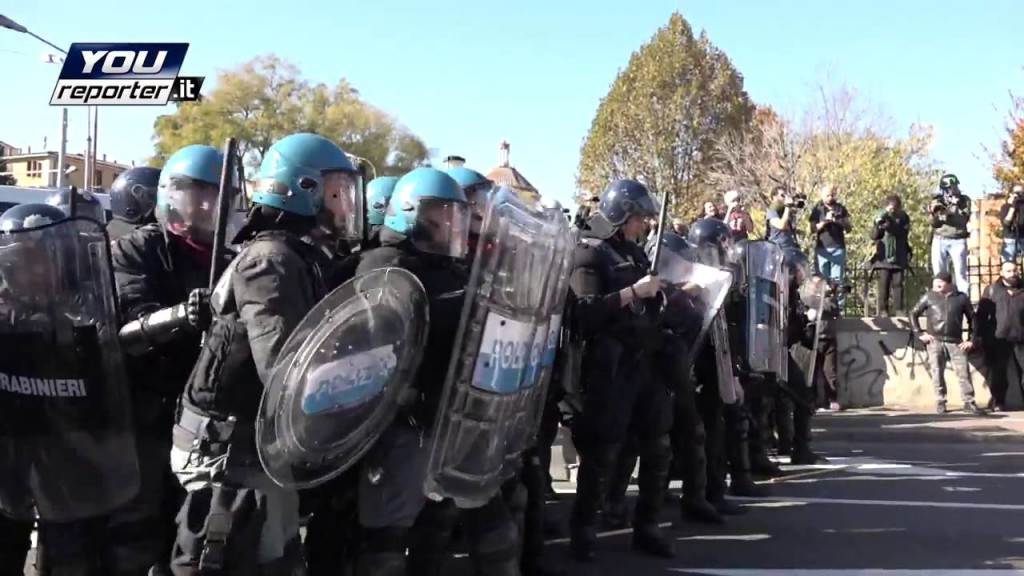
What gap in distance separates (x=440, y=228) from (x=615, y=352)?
190cm

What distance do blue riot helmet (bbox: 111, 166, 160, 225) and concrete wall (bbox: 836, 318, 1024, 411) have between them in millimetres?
9934

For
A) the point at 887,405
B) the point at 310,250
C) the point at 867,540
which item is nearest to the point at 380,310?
the point at 310,250

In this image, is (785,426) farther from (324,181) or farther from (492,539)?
(324,181)

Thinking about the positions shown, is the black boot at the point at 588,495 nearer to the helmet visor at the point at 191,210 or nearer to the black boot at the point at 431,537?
the black boot at the point at 431,537

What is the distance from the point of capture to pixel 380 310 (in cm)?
341

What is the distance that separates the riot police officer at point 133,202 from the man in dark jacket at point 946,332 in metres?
9.62

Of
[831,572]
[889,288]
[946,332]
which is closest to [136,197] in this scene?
[831,572]

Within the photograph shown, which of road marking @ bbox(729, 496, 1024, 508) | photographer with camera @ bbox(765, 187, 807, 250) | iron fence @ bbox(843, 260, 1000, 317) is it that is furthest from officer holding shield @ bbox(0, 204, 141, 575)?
iron fence @ bbox(843, 260, 1000, 317)

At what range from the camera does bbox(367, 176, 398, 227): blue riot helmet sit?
5.64 meters

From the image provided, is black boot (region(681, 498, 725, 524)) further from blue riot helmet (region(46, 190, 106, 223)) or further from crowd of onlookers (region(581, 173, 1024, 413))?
blue riot helmet (region(46, 190, 106, 223))

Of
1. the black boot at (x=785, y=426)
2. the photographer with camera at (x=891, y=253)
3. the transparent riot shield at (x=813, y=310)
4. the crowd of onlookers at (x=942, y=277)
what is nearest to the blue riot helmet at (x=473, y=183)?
the crowd of onlookers at (x=942, y=277)

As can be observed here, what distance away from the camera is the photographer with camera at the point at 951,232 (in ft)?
46.5

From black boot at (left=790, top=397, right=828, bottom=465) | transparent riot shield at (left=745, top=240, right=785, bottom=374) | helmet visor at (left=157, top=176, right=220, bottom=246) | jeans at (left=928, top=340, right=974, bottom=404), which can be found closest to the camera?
helmet visor at (left=157, top=176, right=220, bottom=246)

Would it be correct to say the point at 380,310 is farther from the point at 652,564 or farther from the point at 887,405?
the point at 887,405
